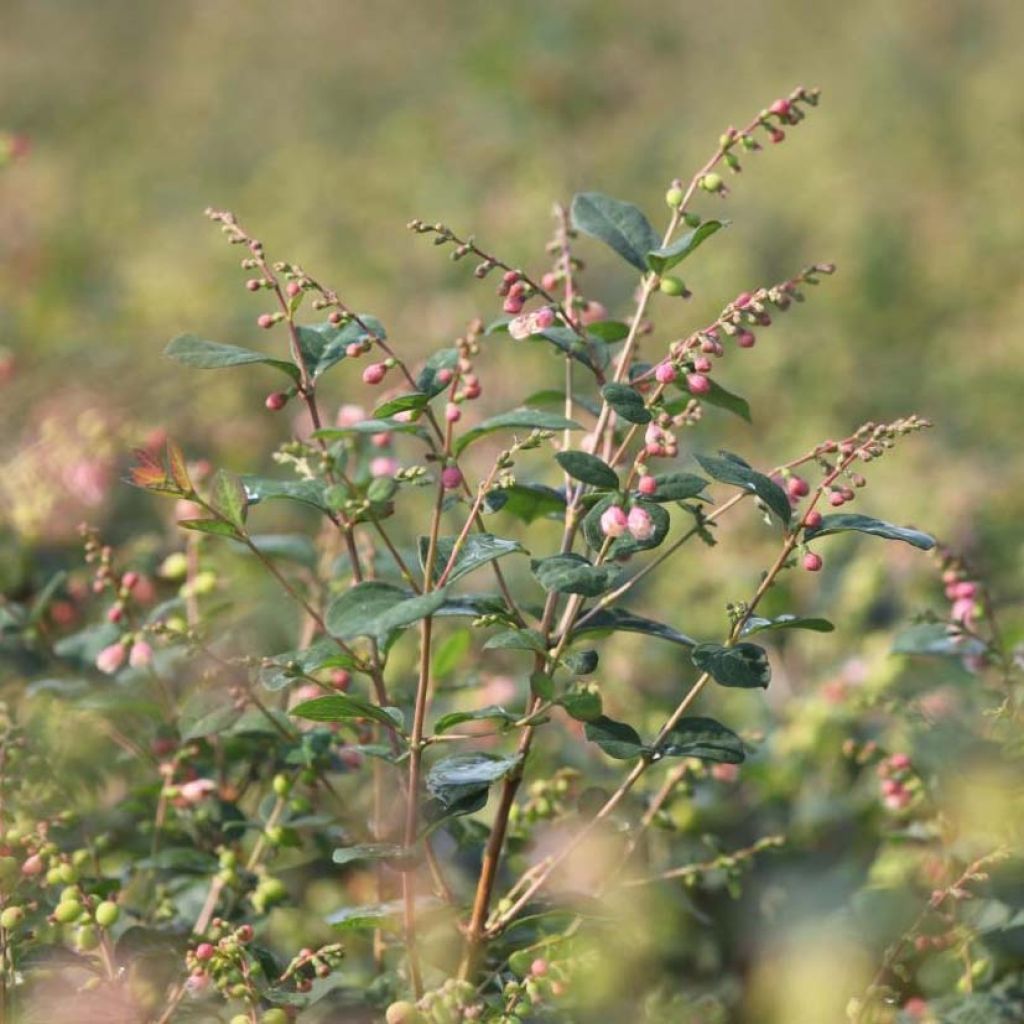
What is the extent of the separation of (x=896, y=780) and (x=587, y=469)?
566mm

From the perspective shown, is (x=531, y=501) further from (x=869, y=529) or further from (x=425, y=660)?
(x=869, y=529)

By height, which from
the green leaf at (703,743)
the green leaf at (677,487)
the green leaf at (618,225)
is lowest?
the green leaf at (703,743)

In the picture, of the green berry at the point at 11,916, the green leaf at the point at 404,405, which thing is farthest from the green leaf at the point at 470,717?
the green berry at the point at 11,916

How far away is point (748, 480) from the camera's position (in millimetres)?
1034

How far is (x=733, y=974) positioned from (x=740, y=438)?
77.4 inches

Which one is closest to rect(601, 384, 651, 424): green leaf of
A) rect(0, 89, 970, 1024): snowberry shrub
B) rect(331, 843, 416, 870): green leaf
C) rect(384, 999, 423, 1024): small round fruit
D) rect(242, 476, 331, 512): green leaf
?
rect(0, 89, 970, 1024): snowberry shrub

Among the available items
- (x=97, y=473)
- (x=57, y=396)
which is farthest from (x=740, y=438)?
(x=97, y=473)

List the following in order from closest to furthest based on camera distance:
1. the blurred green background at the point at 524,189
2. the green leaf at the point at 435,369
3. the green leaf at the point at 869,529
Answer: the green leaf at the point at 869,529 < the green leaf at the point at 435,369 < the blurred green background at the point at 524,189

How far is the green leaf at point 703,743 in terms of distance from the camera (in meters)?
1.12

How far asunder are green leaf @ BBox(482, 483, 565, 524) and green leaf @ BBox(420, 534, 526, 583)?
0.18 feet

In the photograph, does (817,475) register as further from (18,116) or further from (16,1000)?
(18,116)

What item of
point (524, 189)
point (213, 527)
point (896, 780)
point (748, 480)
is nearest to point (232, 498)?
point (213, 527)

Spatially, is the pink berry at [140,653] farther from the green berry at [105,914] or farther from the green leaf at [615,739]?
the green leaf at [615,739]

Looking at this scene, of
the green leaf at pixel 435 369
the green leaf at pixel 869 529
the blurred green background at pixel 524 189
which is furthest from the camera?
the blurred green background at pixel 524 189
